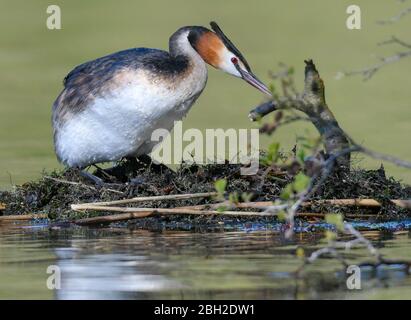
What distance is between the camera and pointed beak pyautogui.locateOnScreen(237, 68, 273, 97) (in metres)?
14.8

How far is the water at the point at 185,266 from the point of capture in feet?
29.0

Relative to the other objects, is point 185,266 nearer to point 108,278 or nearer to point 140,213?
point 108,278

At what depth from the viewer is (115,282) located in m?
9.28

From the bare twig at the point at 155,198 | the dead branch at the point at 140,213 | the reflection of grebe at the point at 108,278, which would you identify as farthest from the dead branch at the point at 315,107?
the reflection of grebe at the point at 108,278

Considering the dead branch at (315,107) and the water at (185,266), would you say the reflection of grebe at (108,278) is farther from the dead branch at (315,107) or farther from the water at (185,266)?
the dead branch at (315,107)

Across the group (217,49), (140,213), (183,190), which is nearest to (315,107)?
(217,49)

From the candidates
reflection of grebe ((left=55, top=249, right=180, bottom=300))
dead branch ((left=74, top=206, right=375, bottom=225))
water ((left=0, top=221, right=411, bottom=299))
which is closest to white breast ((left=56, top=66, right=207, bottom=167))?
dead branch ((left=74, top=206, right=375, bottom=225))

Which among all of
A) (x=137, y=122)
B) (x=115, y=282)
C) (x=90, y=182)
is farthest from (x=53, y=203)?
(x=115, y=282)

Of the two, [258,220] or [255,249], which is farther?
[258,220]
